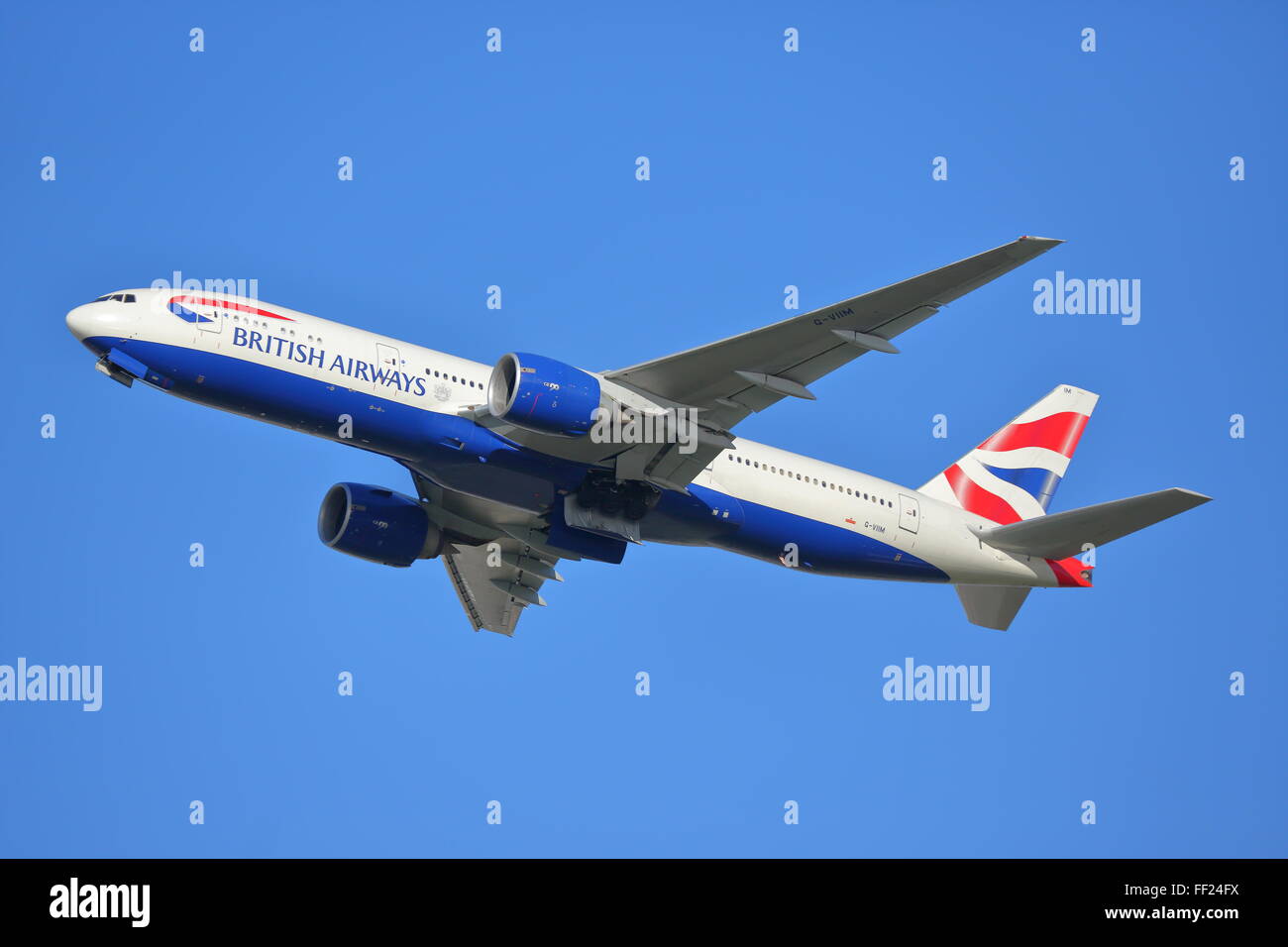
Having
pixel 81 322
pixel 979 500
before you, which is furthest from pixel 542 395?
pixel 979 500

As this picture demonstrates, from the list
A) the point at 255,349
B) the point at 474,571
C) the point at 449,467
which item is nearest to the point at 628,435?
the point at 449,467

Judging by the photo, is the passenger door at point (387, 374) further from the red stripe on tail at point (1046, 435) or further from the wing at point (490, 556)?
the red stripe on tail at point (1046, 435)

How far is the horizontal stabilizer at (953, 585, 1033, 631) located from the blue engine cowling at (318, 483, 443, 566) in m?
14.9

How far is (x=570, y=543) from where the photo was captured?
35969mm

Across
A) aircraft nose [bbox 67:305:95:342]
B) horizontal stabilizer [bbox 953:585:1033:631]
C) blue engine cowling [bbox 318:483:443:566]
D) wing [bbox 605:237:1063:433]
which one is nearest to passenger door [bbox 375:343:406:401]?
wing [bbox 605:237:1063:433]

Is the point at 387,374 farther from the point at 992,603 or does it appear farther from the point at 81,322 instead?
the point at 992,603

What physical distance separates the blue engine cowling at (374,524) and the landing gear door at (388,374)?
662 cm

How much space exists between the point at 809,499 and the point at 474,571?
436 inches

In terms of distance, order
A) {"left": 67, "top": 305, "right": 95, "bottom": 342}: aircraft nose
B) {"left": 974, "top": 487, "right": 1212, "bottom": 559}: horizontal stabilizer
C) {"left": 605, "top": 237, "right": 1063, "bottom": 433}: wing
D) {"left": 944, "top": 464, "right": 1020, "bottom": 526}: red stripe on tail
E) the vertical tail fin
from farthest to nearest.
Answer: the vertical tail fin → {"left": 944, "top": 464, "right": 1020, "bottom": 526}: red stripe on tail → {"left": 974, "top": 487, "right": 1212, "bottom": 559}: horizontal stabilizer → {"left": 67, "top": 305, "right": 95, "bottom": 342}: aircraft nose → {"left": 605, "top": 237, "right": 1063, "bottom": 433}: wing

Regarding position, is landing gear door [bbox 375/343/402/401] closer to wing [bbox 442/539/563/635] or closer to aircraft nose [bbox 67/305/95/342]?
aircraft nose [bbox 67/305/95/342]

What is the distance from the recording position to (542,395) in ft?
103

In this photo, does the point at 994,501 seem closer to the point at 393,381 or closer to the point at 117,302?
the point at 393,381

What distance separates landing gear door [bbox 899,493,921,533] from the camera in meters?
37.8

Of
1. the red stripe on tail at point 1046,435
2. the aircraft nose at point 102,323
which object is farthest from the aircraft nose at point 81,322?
the red stripe on tail at point 1046,435
